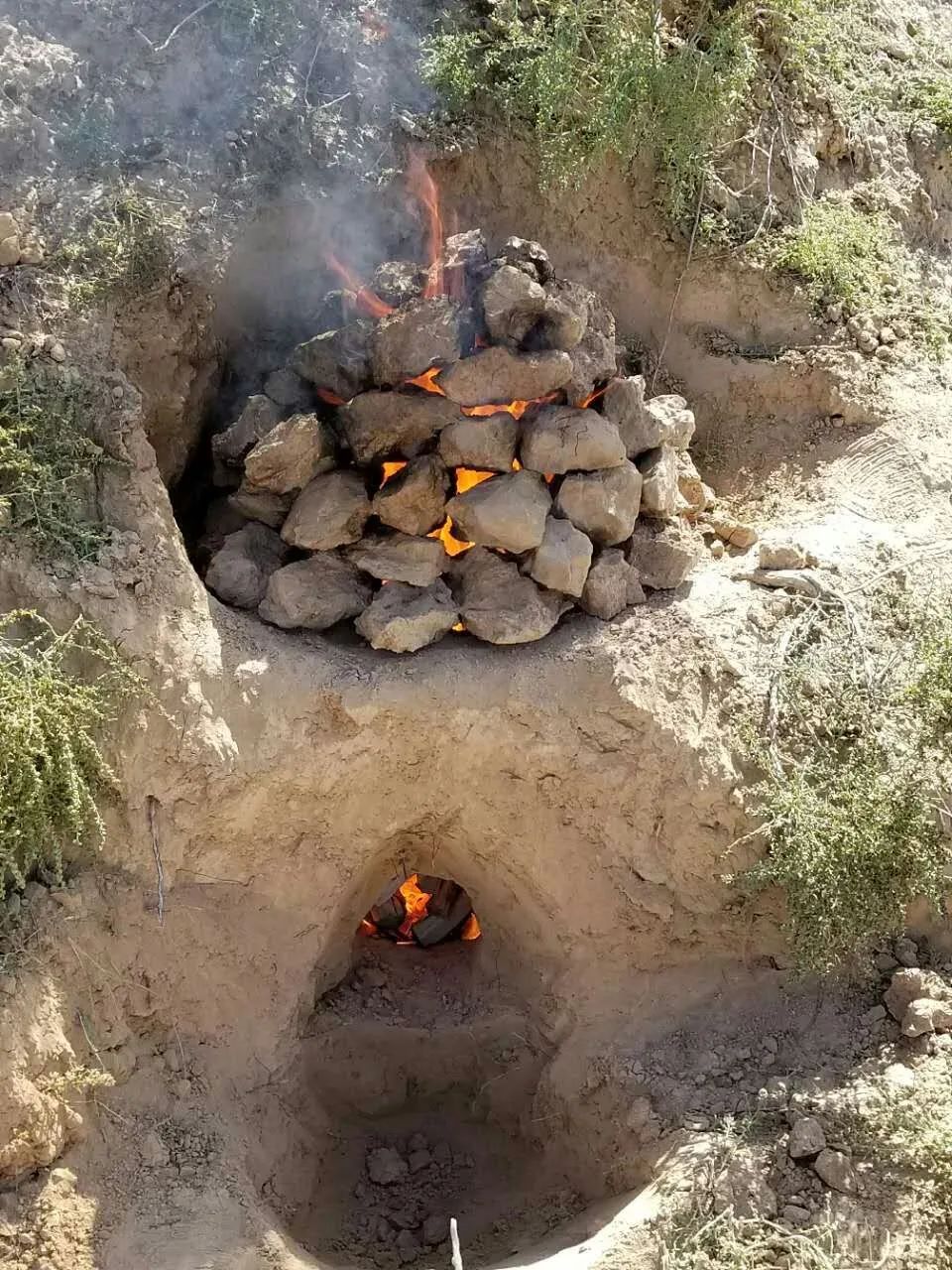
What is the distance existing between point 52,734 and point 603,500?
2.36m

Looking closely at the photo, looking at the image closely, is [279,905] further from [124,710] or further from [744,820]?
[744,820]

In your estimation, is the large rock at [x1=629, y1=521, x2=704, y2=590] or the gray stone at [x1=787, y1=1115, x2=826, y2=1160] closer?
the gray stone at [x1=787, y1=1115, x2=826, y2=1160]

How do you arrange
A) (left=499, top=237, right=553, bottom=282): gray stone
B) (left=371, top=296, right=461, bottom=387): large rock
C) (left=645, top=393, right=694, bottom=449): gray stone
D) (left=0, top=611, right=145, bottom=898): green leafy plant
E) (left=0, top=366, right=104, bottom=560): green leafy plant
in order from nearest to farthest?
(left=0, top=611, right=145, bottom=898): green leafy plant → (left=0, top=366, right=104, bottom=560): green leafy plant → (left=371, top=296, right=461, bottom=387): large rock → (left=499, top=237, right=553, bottom=282): gray stone → (left=645, top=393, right=694, bottom=449): gray stone

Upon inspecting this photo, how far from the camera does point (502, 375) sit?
188 inches

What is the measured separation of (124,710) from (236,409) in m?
1.66

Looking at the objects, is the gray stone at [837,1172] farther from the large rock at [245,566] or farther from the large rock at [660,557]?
the large rock at [245,566]

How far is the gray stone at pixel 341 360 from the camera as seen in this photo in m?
4.88

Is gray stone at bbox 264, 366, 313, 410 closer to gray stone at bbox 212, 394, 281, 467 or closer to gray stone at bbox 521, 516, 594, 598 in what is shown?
gray stone at bbox 212, 394, 281, 467

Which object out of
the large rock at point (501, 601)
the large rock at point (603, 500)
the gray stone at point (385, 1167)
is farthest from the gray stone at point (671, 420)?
the gray stone at point (385, 1167)

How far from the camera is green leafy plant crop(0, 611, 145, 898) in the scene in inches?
157

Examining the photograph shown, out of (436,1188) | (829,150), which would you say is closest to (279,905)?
(436,1188)

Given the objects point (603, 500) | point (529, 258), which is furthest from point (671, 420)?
point (529, 258)

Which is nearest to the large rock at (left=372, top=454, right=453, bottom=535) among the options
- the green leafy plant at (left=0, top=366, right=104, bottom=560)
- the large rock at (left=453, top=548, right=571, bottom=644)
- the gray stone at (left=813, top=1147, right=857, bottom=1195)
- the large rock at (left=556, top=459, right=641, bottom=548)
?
the large rock at (left=453, top=548, right=571, bottom=644)

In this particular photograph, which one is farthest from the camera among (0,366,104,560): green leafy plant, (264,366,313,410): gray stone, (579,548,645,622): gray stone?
(264,366,313,410): gray stone
